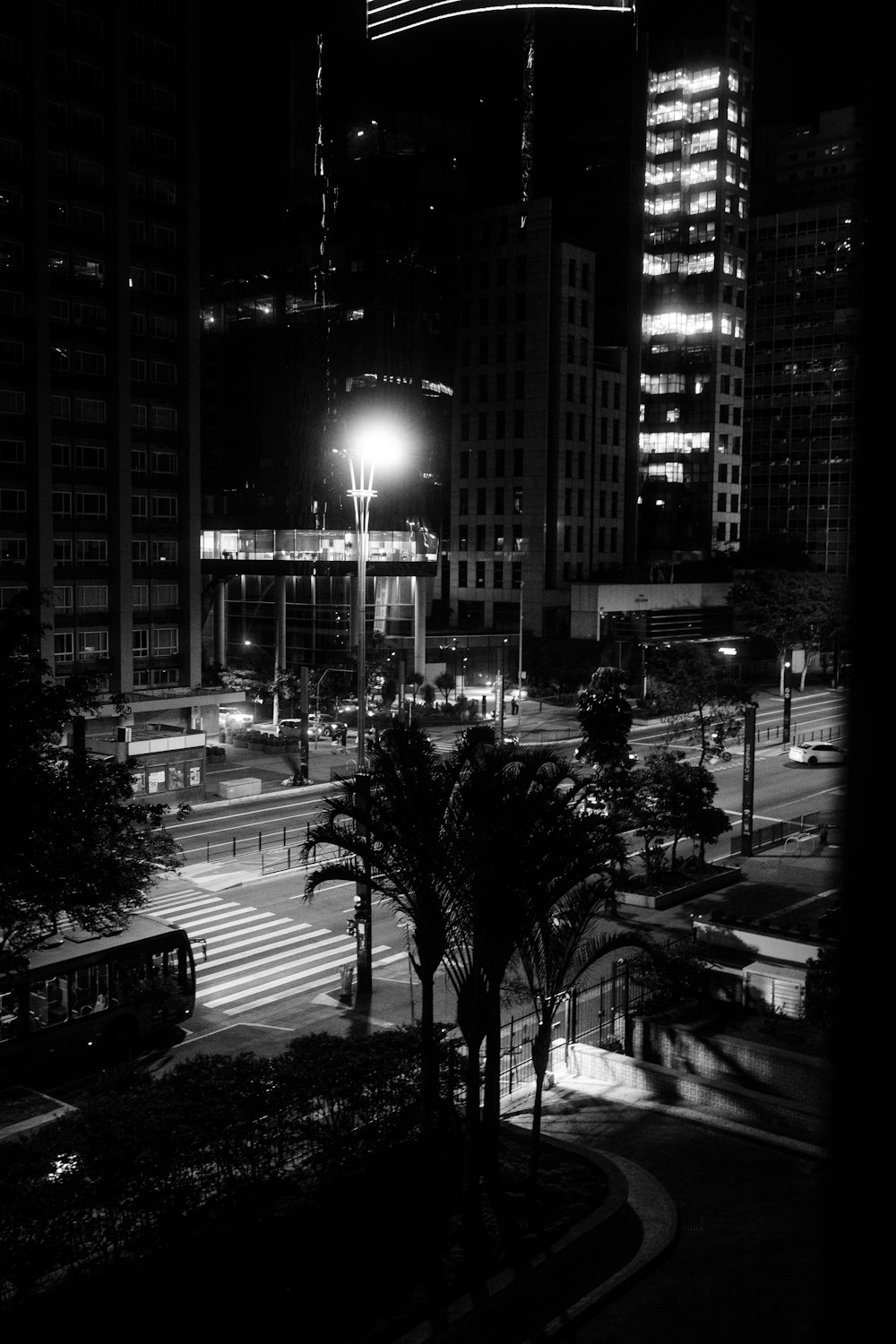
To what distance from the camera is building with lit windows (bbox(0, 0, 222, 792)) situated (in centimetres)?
4425

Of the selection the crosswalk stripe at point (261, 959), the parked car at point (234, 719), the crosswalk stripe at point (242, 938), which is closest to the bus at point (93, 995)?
the crosswalk stripe at point (261, 959)

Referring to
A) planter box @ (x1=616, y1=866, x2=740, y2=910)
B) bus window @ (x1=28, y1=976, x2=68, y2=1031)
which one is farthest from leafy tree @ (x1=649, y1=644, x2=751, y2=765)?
bus window @ (x1=28, y1=976, x2=68, y2=1031)

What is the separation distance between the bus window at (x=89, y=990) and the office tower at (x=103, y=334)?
86.2 ft

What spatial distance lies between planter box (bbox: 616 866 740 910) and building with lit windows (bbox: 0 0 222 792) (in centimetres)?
2571

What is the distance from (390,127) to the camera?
77.9m

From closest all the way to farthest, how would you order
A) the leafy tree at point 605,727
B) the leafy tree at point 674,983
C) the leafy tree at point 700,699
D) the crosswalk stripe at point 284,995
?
1. the leafy tree at point 674,983
2. the crosswalk stripe at point 284,995
3. the leafy tree at point 605,727
4. the leafy tree at point 700,699

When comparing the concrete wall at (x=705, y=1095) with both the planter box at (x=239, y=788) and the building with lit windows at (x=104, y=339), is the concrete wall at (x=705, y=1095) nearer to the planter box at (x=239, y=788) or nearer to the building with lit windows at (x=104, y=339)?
the planter box at (x=239, y=788)

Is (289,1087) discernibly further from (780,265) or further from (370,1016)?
(780,265)

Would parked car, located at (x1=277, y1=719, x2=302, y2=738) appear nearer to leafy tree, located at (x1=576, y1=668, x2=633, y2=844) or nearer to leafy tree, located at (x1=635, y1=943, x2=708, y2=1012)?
leafy tree, located at (x1=576, y1=668, x2=633, y2=844)

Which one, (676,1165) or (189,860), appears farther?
(189,860)

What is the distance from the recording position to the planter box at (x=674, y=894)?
25.4m

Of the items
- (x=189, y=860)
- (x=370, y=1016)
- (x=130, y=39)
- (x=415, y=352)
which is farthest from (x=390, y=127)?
(x=370, y=1016)

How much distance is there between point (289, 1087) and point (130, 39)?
49.0 meters

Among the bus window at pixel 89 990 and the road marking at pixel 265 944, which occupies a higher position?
the bus window at pixel 89 990
